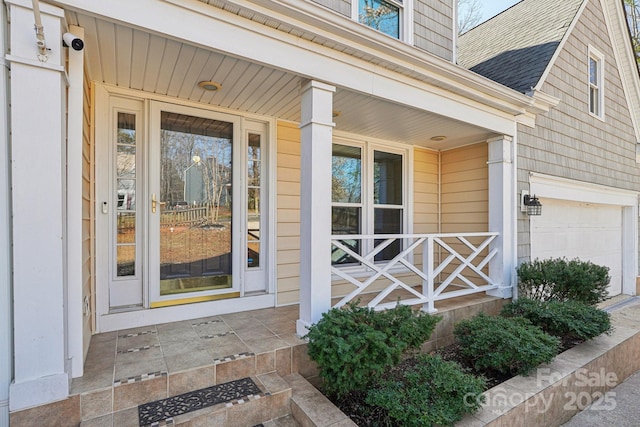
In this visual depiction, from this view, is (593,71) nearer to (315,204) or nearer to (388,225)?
(388,225)

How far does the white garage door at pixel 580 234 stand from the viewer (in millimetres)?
5254

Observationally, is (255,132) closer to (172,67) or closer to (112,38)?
(172,67)

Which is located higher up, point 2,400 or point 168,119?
point 168,119

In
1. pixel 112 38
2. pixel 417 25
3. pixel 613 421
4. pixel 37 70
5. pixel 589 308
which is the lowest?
A: pixel 613 421

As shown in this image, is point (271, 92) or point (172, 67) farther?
point (271, 92)

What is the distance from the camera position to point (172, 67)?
273cm

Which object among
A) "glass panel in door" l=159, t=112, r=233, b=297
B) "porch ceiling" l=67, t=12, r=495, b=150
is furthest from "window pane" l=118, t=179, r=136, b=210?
"porch ceiling" l=67, t=12, r=495, b=150

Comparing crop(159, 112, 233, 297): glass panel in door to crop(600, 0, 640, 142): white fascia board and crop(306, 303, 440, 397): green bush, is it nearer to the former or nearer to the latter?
crop(306, 303, 440, 397): green bush

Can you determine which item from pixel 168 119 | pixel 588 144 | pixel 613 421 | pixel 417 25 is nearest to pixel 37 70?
pixel 168 119

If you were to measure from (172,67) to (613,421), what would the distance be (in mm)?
4642

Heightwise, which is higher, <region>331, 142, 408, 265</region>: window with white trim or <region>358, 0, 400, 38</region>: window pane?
<region>358, 0, 400, 38</region>: window pane

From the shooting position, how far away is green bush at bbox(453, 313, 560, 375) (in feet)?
9.38

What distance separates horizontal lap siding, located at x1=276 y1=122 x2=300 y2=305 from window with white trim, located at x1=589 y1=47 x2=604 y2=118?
581 cm

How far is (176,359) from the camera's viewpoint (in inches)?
97.4
